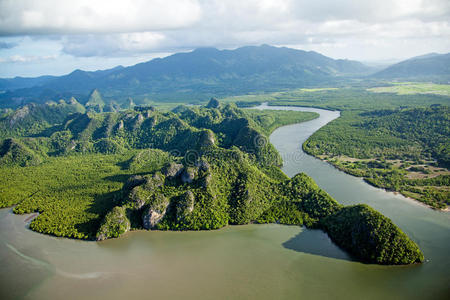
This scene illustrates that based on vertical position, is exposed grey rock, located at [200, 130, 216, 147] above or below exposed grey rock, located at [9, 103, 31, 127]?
below

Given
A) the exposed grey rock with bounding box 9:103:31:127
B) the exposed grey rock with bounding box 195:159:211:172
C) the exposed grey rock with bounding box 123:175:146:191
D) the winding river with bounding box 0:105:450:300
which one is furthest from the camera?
the exposed grey rock with bounding box 9:103:31:127

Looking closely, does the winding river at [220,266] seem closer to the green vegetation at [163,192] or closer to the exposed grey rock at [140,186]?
the green vegetation at [163,192]

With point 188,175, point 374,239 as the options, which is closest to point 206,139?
point 188,175

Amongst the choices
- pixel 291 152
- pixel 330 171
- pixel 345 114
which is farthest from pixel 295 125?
pixel 330 171

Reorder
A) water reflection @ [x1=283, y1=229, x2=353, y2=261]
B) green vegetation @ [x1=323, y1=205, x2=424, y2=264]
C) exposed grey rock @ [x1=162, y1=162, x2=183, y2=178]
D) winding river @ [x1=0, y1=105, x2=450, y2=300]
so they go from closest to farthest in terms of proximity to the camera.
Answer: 1. winding river @ [x1=0, y1=105, x2=450, y2=300]
2. green vegetation @ [x1=323, y1=205, x2=424, y2=264]
3. water reflection @ [x1=283, y1=229, x2=353, y2=261]
4. exposed grey rock @ [x1=162, y1=162, x2=183, y2=178]

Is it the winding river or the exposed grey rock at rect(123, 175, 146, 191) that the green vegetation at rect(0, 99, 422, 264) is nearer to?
the exposed grey rock at rect(123, 175, 146, 191)

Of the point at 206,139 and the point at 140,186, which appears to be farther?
the point at 206,139

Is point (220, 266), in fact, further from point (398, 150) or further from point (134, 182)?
point (398, 150)

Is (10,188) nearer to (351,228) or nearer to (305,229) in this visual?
(305,229)

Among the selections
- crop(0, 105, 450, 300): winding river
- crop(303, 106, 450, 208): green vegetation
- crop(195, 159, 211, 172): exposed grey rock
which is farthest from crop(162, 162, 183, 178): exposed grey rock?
crop(303, 106, 450, 208): green vegetation
